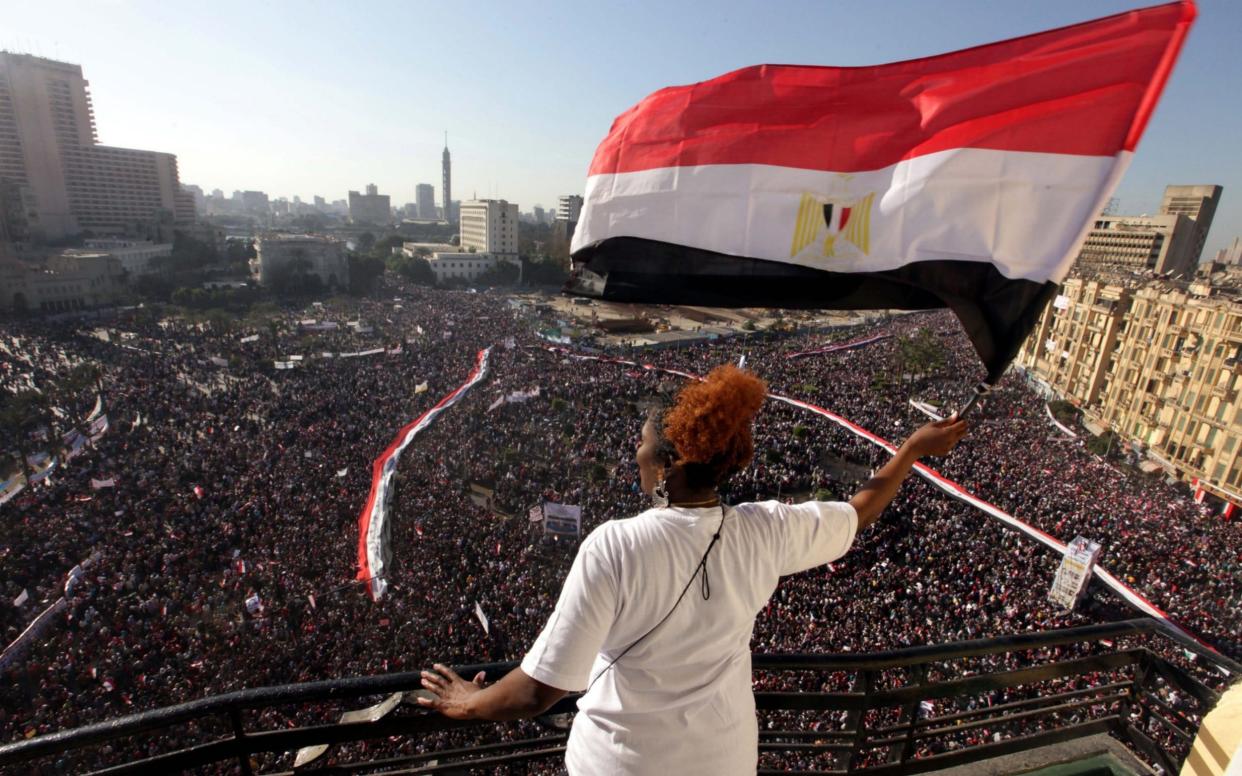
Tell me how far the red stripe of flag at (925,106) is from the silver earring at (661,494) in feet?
5.05

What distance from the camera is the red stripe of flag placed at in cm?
184

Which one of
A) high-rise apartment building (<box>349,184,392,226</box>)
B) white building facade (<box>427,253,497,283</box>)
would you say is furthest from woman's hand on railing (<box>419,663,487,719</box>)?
high-rise apartment building (<box>349,184,392,226</box>)

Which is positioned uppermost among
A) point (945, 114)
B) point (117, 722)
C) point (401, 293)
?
point (945, 114)

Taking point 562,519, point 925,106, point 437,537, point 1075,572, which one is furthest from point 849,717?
point 437,537

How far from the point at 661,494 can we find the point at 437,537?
10.2 metres

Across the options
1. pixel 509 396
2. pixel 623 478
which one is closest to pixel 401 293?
pixel 509 396

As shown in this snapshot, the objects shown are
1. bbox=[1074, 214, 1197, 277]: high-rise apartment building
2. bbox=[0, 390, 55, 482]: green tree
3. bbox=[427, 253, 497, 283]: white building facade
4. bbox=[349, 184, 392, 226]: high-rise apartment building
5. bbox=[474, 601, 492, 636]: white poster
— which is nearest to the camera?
bbox=[474, 601, 492, 636]: white poster

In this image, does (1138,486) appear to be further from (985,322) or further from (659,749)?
(659,749)

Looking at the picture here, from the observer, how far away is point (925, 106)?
2164mm

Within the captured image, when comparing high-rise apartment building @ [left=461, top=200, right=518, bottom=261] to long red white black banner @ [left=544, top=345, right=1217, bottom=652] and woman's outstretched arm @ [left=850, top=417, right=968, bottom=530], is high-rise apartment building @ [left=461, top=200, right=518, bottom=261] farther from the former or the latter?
woman's outstretched arm @ [left=850, top=417, right=968, bottom=530]

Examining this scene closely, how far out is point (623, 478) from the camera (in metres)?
13.2

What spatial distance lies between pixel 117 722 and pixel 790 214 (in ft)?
8.11

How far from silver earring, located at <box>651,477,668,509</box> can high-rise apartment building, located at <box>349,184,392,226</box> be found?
140147 mm

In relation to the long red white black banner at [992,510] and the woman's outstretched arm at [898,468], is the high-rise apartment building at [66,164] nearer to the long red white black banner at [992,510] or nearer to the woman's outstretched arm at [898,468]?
the long red white black banner at [992,510]
